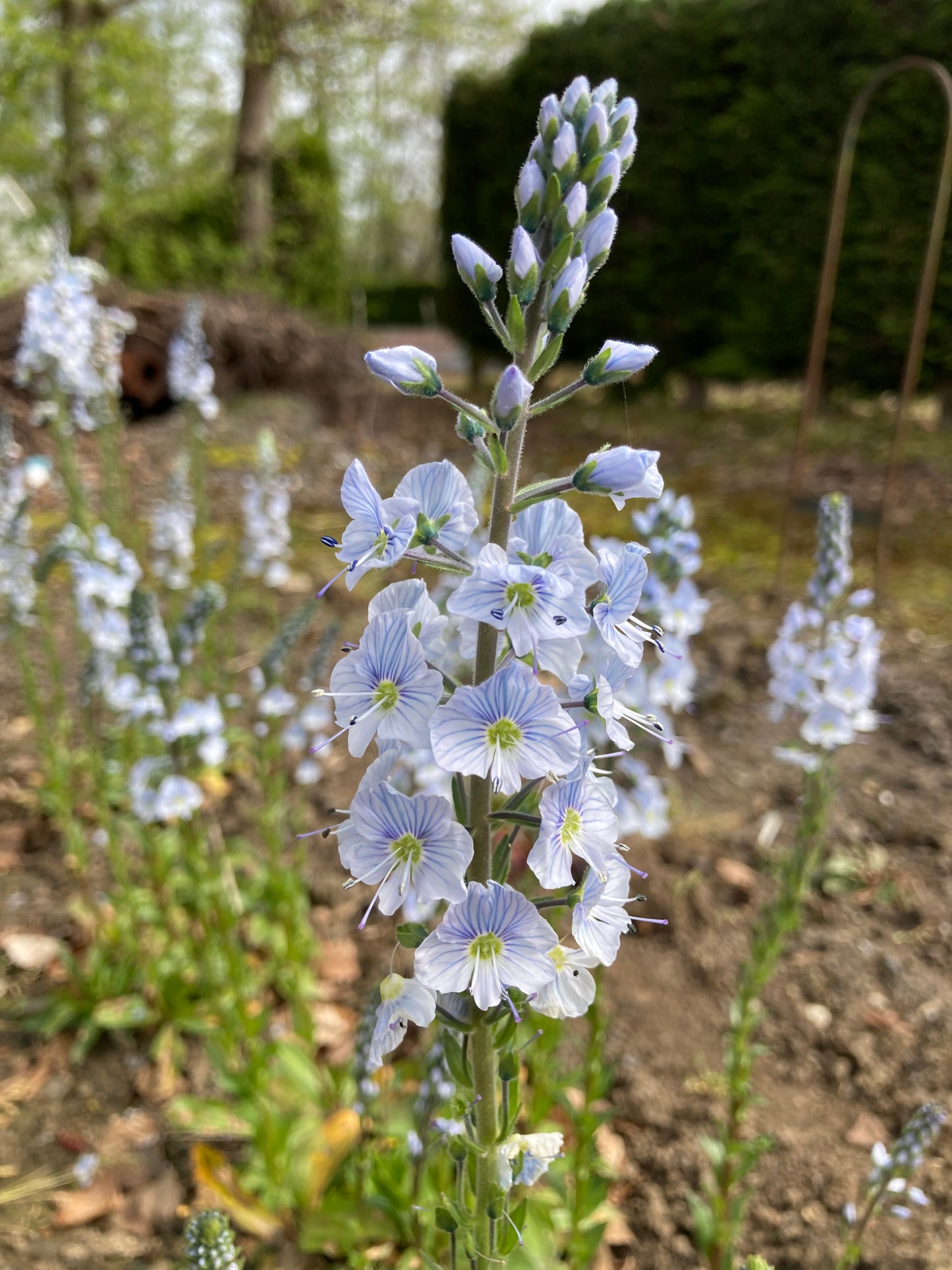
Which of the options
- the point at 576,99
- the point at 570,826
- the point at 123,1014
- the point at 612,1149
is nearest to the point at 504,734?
the point at 570,826

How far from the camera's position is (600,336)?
11.7m

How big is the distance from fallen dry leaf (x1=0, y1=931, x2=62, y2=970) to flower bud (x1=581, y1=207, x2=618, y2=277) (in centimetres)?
295

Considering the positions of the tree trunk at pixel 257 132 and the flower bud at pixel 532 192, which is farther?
the tree trunk at pixel 257 132

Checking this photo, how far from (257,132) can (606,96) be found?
43.7ft

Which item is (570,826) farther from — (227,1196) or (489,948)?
(227,1196)

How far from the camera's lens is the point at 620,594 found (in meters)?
1.21

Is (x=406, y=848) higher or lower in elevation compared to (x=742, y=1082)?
higher

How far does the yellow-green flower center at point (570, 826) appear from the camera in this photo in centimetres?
118

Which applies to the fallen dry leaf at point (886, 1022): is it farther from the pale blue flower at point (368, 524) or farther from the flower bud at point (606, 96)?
the flower bud at point (606, 96)

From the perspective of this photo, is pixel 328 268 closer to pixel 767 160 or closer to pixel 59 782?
pixel 767 160

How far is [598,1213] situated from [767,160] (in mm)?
10260

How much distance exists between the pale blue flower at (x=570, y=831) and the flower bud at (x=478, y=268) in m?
0.67

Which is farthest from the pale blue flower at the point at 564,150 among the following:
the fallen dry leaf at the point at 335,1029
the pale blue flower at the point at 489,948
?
the fallen dry leaf at the point at 335,1029

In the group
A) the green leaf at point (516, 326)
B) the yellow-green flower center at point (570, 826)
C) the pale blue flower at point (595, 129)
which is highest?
the pale blue flower at point (595, 129)
